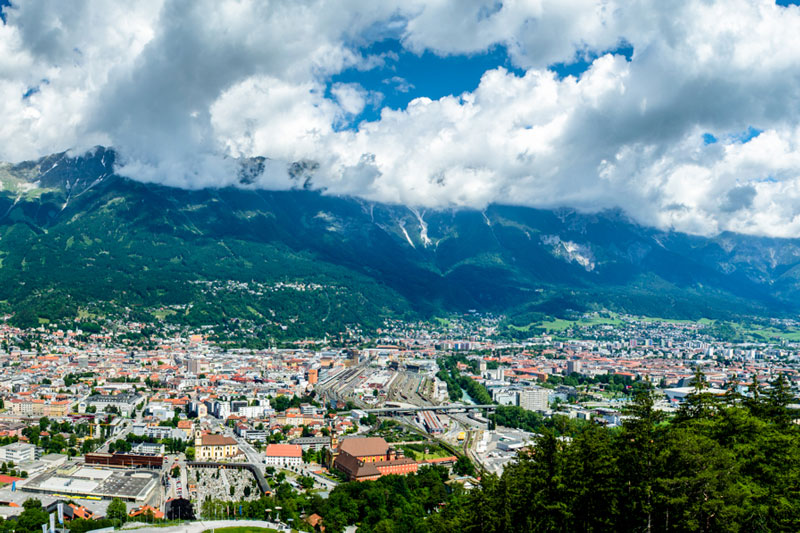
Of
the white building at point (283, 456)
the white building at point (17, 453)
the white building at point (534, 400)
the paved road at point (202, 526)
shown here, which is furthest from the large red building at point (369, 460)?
the white building at point (534, 400)

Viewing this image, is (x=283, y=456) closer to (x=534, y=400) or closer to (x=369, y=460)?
(x=369, y=460)

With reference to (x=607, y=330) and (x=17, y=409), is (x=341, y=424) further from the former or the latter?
(x=607, y=330)

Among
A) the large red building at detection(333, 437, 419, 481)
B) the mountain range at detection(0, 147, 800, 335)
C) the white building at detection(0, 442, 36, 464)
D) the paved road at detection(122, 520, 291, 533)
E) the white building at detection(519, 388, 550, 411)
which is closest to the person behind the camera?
the paved road at detection(122, 520, 291, 533)

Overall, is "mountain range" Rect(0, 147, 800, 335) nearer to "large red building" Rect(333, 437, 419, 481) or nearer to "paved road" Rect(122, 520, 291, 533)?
→ "large red building" Rect(333, 437, 419, 481)

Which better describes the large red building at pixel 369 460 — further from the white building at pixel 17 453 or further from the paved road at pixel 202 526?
the white building at pixel 17 453

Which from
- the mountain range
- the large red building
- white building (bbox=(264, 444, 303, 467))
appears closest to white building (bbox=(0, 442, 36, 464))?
white building (bbox=(264, 444, 303, 467))
